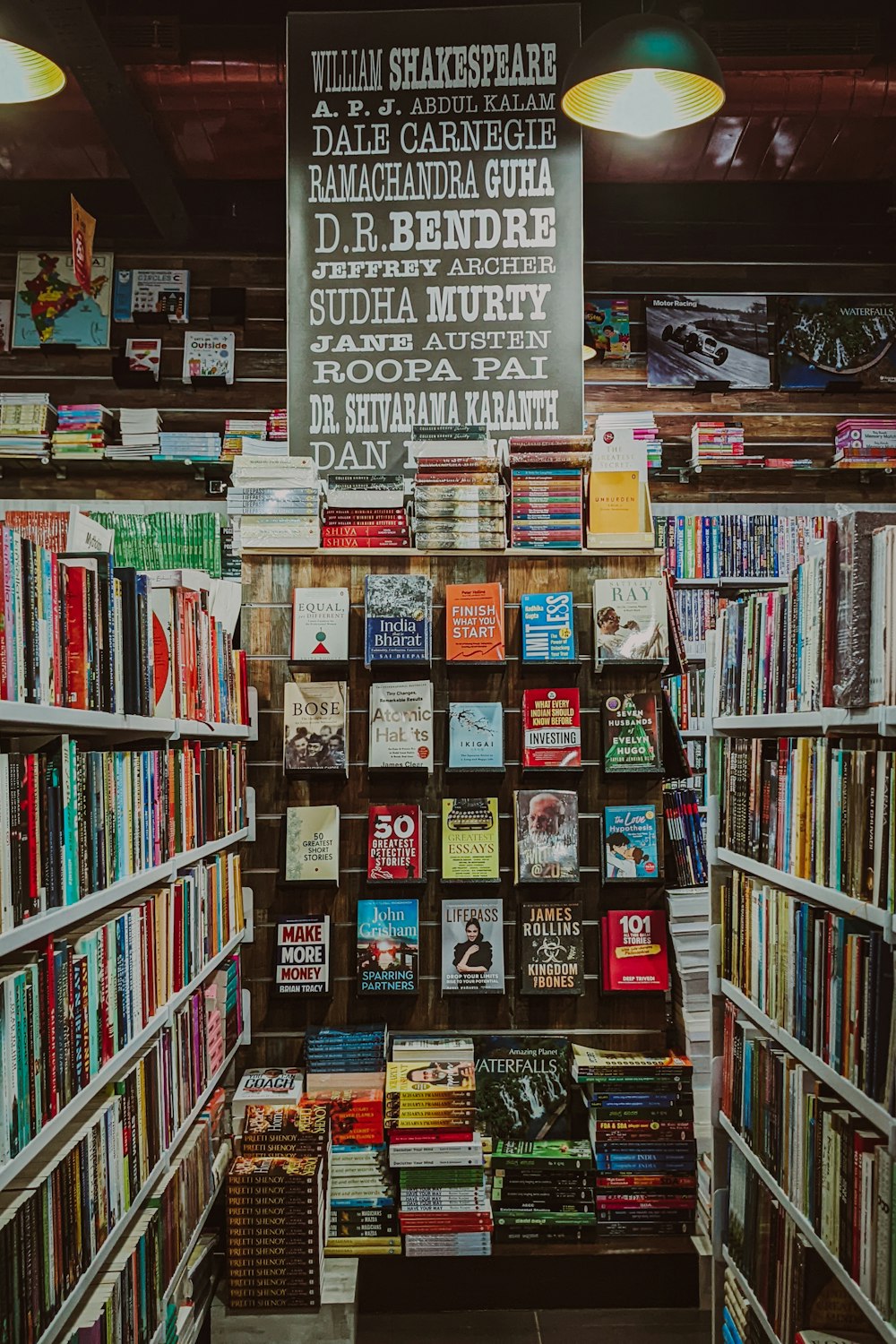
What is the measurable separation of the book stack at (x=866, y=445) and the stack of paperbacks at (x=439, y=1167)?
Answer: 4.00 m

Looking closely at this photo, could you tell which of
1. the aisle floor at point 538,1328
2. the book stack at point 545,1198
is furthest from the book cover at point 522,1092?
the aisle floor at point 538,1328

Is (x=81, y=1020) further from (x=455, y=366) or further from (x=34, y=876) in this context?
(x=455, y=366)

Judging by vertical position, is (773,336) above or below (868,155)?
below

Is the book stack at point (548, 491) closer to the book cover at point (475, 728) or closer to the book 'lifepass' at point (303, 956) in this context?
the book cover at point (475, 728)

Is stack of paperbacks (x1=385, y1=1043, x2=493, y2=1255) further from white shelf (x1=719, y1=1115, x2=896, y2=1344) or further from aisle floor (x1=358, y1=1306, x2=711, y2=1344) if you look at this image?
white shelf (x1=719, y1=1115, x2=896, y2=1344)

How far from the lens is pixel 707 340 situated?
6410 mm

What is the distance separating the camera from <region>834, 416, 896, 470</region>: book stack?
20.6 feet

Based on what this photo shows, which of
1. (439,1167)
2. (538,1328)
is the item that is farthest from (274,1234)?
(538,1328)

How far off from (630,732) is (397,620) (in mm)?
919

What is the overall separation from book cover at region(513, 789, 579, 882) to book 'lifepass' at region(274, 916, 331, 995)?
73 cm

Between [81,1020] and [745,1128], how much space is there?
1.66 metres

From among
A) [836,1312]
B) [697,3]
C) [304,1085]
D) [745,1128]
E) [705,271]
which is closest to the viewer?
[836,1312]

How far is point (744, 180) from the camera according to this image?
611 cm

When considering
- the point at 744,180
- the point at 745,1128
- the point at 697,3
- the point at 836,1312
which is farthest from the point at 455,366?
the point at 836,1312
